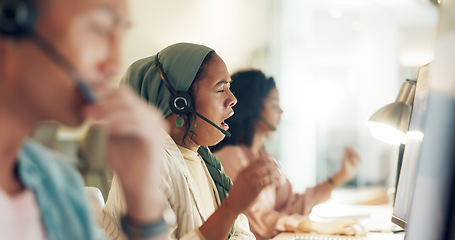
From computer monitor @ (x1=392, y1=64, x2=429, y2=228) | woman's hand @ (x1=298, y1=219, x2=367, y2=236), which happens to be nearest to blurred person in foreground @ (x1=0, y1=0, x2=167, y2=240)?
computer monitor @ (x1=392, y1=64, x2=429, y2=228)

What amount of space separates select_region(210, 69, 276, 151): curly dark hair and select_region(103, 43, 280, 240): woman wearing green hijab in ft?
2.61

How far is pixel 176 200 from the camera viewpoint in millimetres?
1147

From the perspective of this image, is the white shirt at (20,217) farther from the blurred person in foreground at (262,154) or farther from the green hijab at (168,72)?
the blurred person in foreground at (262,154)

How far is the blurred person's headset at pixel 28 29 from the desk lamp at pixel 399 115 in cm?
133

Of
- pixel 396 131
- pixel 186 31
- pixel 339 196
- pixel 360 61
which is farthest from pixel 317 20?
pixel 396 131

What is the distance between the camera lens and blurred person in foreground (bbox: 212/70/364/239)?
1.84 metres

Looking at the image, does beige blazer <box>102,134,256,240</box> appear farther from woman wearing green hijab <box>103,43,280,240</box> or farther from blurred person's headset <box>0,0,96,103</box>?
blurred person's headset <box>0,0,96,103</box>

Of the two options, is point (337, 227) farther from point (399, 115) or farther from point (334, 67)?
point (334, 67)

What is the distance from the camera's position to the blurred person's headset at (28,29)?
0.45 metres

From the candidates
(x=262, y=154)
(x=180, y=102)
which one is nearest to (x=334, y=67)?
(x=262, y=154)

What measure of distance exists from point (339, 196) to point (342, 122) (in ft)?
2.56

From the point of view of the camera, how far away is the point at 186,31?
2.61 meters

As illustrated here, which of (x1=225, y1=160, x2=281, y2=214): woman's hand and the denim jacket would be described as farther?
(x1=225, y1=160, x2=281, y2=214): woman's hand

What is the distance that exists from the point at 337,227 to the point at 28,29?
1.36m
